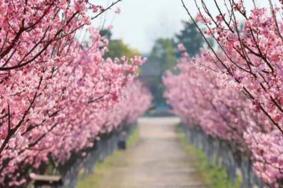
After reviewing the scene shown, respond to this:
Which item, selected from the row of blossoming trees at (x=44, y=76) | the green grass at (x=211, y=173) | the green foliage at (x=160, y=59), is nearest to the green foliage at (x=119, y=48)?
the green grass at (x=211, y=173)

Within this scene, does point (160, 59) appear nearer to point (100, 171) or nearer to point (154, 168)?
point (154, 168)

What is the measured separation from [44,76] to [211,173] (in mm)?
29079

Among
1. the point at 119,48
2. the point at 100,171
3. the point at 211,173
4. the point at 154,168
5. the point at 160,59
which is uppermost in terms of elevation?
the point at 160,59

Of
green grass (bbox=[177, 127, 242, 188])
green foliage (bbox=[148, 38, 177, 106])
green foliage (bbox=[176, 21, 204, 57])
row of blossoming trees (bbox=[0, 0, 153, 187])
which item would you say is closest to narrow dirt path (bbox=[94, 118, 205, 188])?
green grass (bbox=[177, 127, 242, 188])

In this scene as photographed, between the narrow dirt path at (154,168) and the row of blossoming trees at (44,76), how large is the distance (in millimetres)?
14417

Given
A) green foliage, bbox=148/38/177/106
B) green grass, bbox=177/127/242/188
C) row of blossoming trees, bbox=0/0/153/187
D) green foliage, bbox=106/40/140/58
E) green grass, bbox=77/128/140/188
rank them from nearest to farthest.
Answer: row of blossoming trees, bbox=0/0/153/187 < green grass, bbox=177/127/242/188 < green grass, bbox=77/128/140/188 < green foliage, bbox=106/40/140/58 < green foliage, bbox=148/38/177/106

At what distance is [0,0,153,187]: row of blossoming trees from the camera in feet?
27.7

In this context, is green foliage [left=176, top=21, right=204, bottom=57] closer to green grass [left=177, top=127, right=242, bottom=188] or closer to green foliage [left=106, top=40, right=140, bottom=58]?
green foliage [left=106, top=40, right=140, bottom=58]

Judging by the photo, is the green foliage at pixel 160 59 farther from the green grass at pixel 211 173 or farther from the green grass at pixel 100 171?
the green grass at pixel 211 173

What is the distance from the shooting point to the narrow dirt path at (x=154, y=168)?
35.7 metres

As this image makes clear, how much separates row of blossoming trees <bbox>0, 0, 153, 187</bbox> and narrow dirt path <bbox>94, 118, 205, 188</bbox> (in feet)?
47.3

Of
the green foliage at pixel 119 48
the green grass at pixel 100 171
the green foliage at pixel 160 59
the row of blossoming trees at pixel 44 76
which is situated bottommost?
the green grass at pixel 100 171

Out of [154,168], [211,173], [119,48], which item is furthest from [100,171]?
[119,48]

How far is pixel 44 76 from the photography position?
979cm
